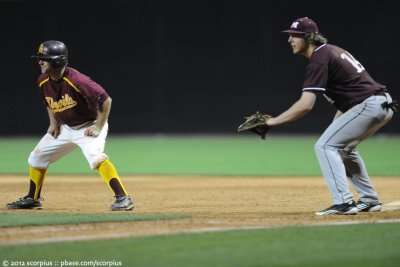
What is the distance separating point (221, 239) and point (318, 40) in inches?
82.7

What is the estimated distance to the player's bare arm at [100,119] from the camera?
6848 mm

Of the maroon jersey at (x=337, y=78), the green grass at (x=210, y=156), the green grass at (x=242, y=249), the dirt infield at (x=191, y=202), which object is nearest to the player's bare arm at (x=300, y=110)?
the maroon jersey at (x=337, y=78)

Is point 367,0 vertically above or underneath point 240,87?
above

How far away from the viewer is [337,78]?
6.29m

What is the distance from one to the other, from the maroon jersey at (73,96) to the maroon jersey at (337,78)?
6.01ft

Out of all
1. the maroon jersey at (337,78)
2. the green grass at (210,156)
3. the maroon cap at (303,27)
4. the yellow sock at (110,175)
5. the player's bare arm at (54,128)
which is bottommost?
the green grass at (210,156)

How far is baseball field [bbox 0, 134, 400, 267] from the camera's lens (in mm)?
4391

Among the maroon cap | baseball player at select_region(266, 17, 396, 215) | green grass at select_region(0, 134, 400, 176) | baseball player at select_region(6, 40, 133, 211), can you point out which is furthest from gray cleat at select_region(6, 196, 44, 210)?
green grass at select_region(0, 134, 400, 176)

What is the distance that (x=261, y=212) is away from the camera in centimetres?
665

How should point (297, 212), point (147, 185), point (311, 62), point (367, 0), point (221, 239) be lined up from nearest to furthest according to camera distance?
point (221, 239), point (311, 62), point (297, 212), point (147, 185), point (367, 0)

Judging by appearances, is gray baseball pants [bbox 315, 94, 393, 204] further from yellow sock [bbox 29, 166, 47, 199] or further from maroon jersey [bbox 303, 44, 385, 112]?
yellow sock [bbox 29, 166, 47, 199]

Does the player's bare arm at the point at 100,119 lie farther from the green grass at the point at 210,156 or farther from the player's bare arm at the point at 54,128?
the green grass at the point at 210,156

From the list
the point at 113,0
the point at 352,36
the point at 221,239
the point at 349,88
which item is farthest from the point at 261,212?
the point at 113,0

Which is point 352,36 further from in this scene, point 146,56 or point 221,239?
point 221,239
